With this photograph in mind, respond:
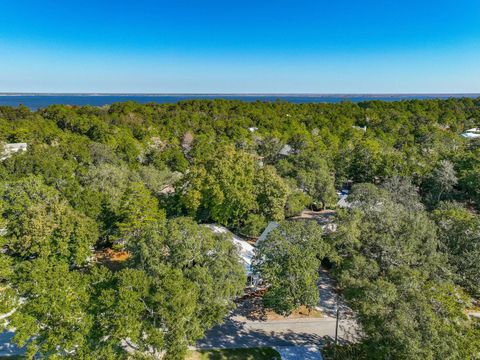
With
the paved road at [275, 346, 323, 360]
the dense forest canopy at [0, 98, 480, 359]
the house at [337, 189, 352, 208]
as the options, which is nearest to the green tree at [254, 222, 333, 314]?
the dense forest canopy at [0, 98, 480, 359]

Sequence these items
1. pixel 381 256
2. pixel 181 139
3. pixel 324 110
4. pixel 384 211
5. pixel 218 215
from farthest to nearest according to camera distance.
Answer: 1. pixel 324 110
2. pixel 181 139
3. pixel 218 215
4. pixel 384 211
5. pixel 381 256

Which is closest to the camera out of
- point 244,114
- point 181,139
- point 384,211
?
point 384,211

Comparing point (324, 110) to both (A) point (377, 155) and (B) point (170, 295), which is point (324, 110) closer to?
(A) point (377, 155)

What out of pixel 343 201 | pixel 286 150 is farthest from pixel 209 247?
pixel 286 150

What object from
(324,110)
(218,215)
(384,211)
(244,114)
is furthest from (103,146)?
(324,110)

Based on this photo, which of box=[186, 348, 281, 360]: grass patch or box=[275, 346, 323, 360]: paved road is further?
box=[275, 346, 323, 360]: paved road

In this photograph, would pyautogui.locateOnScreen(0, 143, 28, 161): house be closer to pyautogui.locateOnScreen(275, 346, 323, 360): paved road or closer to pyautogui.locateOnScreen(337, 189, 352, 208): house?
pyautogui.locateOnScreen(275, 346, 323, 360): paved road

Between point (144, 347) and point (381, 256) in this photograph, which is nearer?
point (144, 347)
